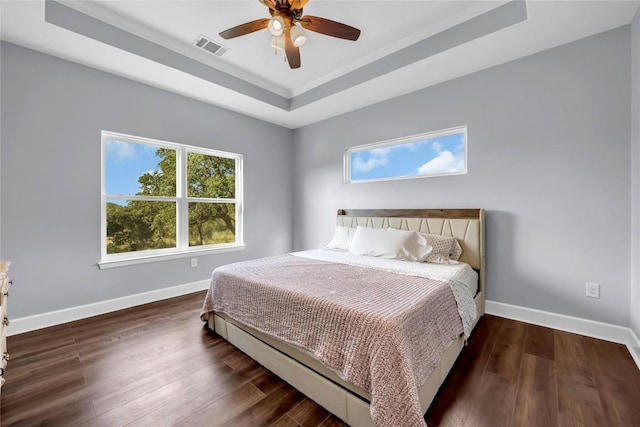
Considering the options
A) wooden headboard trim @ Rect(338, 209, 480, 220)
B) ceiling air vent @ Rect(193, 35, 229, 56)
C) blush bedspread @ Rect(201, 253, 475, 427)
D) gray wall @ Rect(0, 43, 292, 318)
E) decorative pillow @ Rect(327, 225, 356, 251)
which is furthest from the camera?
decorative pillow @ Rect(327, 225, 356, 251)

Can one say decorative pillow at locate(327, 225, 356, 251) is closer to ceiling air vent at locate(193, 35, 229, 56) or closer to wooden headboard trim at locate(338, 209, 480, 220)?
wooden headboard trim at locate(338, 209, 480, 220)

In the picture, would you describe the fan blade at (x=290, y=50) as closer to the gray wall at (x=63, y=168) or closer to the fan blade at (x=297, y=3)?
the fan blade at (x=297, y=3)

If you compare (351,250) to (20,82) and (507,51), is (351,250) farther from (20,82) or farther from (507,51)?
(20,82)

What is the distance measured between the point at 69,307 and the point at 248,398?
234cm

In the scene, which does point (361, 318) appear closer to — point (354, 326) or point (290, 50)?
point (354, 326)

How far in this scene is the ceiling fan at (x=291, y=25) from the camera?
188 cm

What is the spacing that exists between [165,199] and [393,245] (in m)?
2.85

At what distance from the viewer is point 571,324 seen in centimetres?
236

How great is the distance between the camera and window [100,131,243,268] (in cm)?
301

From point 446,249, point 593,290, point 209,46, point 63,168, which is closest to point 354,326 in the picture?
point 446,249

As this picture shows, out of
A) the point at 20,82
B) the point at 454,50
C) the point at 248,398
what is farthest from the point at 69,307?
the point at 454,50

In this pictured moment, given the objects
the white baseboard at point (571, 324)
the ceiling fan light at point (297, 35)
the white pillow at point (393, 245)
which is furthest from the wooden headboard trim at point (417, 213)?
the ceiling fan light at point (297, 35)

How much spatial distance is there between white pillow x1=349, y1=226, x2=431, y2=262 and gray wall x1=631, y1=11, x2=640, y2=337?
149 centimetres

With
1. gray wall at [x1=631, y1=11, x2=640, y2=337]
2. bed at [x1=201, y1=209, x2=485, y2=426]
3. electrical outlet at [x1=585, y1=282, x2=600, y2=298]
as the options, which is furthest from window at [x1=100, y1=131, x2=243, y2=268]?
gray wall at [x1=631, y1=11, x2=640, y2=337]
